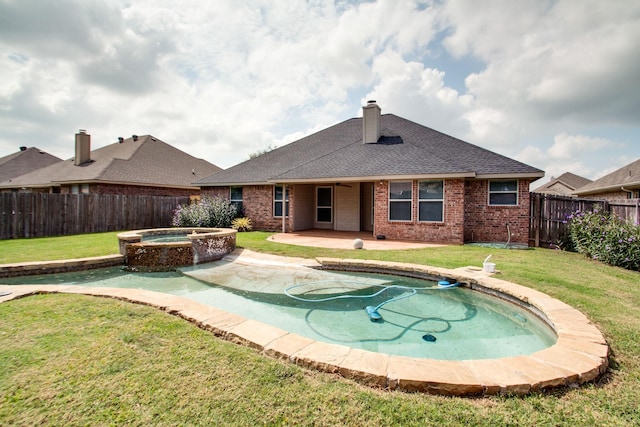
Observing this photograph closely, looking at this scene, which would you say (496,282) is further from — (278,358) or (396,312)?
(278,358)

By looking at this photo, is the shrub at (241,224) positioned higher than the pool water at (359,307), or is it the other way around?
the shrub at (241,224)

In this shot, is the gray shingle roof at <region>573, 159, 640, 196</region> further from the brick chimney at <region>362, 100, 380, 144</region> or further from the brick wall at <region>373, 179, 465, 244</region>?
the brick chimney at <region>362, 100, 380, 144</region>

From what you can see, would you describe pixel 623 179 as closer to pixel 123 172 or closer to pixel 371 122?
pixel 371 122

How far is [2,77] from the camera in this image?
10.7 m

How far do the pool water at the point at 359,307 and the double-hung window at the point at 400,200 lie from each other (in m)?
5.32

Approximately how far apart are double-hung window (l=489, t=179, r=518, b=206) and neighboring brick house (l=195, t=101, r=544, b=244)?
33mm

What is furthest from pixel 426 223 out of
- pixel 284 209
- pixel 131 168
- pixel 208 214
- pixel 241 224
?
pixel 131 168

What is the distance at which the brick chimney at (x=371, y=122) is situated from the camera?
14820mm

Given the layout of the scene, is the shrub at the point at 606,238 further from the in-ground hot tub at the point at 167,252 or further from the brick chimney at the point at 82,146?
the brick chimney at the point at 82,146

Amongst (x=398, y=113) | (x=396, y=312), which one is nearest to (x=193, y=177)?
(x=398, y=113)

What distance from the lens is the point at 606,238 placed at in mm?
8023

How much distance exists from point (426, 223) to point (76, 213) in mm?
15665

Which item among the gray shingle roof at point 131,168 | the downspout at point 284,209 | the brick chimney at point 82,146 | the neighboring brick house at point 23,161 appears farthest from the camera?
the neighboring brick house at point 23,161

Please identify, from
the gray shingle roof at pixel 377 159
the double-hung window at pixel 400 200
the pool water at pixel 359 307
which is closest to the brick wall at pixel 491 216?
the gray shingle roof at pixel 377 159
